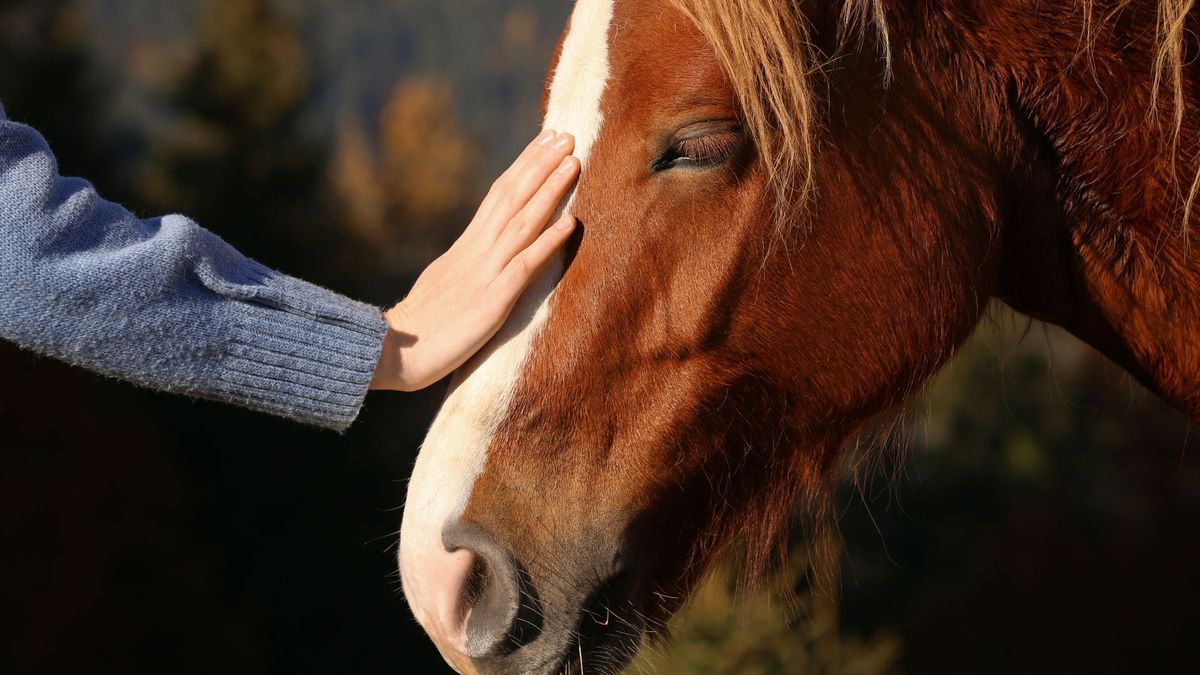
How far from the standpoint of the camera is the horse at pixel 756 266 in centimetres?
139

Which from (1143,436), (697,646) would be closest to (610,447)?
(697,646)

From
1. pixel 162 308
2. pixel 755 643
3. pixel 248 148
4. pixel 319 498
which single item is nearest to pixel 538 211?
pixel 162 308

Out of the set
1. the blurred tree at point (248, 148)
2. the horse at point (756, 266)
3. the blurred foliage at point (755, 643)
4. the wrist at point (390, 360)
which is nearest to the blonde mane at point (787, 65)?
the horse at point (756, 266)

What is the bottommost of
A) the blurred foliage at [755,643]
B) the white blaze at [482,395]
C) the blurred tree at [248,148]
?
the blurred tree at [248,148]

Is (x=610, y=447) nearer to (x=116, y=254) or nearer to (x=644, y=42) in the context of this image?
(x=644, y=42)

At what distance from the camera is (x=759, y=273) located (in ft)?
4.77

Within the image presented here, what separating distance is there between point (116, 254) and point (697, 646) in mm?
2590

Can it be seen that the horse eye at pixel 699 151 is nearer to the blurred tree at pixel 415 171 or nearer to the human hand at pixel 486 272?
the human hand at pixel 486 272

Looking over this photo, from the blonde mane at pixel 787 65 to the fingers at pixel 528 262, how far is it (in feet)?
0.99

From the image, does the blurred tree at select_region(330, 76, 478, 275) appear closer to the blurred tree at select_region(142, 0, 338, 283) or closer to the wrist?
the blurred tree at select_region(142, 0, 338, 283)

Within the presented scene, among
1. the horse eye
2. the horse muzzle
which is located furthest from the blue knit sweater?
the horse eye

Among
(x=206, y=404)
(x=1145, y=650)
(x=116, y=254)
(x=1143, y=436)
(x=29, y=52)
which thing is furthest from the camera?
(x=29, y=52)

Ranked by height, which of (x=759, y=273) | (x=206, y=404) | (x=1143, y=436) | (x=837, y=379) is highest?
(x=759, y=273)

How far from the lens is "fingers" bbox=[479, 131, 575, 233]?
142 centimetres
